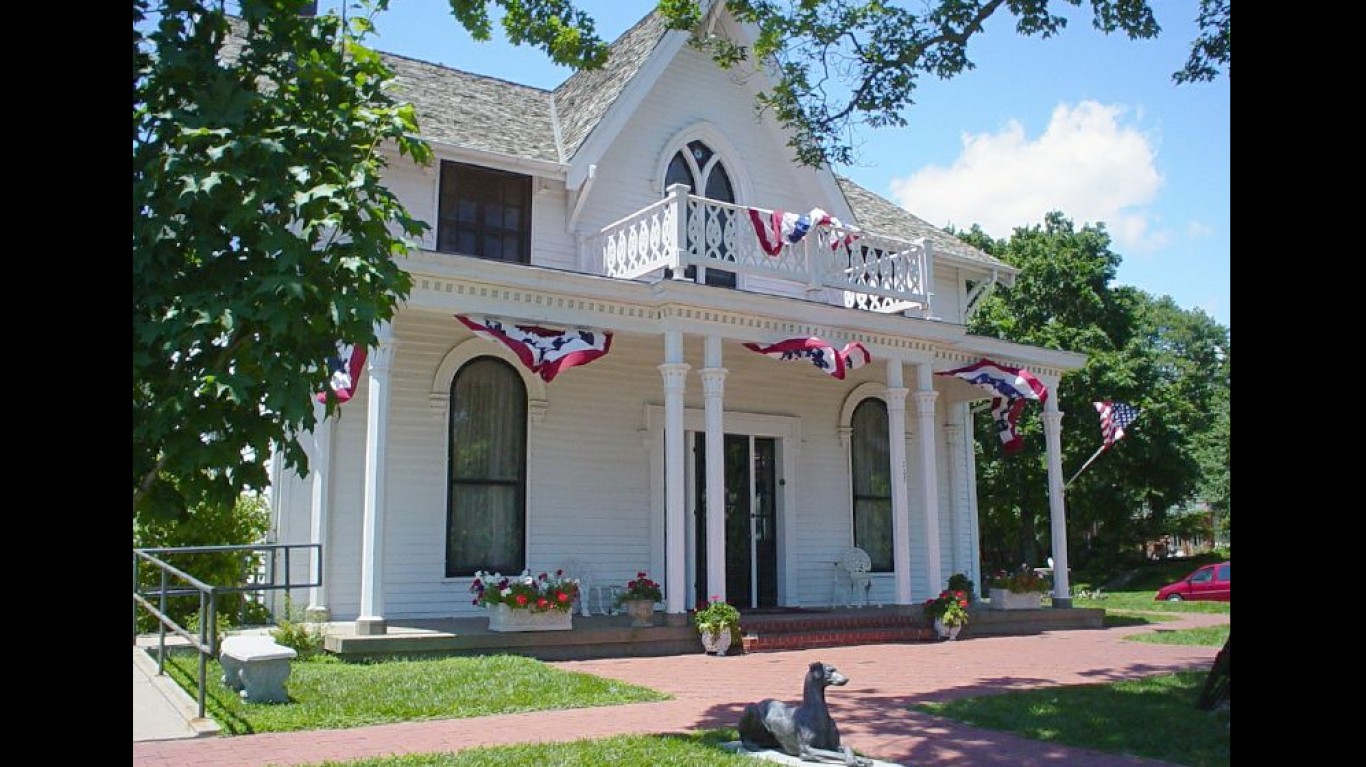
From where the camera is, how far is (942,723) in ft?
29.1

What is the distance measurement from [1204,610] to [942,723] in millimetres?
17668

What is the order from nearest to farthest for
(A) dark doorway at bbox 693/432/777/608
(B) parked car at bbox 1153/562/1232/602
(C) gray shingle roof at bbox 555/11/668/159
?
(C) gray shingle roof at bbox 555/11/668/159 → (A) dark doorway at bbox 693/432/777/608 → (B) parked car at bbox 1153/562/1232/602

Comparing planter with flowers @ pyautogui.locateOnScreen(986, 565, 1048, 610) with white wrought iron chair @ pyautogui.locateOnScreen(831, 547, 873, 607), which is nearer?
planter with flowers @ pyautogui.locateOnScreen(986, 565, 1048, 610)

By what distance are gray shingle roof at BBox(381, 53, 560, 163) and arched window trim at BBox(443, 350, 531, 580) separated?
10.2 ft

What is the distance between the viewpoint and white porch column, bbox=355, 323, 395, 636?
487 inches

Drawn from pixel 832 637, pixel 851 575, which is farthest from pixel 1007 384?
pixel 832 637

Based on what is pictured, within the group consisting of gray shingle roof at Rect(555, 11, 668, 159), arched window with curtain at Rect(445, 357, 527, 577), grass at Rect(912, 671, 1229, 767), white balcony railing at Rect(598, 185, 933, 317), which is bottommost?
grass at Rect(912, 671, 1229, 767)

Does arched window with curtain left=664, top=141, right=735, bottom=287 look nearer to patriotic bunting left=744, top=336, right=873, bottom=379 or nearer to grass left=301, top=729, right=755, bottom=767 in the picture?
patriotic bunting left=744, top=336, right=873, bottom=379

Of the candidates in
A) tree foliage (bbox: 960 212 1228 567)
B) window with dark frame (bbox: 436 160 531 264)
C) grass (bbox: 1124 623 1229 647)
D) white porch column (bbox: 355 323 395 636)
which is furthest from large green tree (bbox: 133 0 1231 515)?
tree foliage (bbox: 960 212 1228 567)

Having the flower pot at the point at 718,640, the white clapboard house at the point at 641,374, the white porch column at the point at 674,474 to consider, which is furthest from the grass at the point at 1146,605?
the white porch column at the point at 674,474

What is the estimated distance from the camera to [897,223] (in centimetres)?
2198

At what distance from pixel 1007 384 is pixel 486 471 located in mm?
8458
